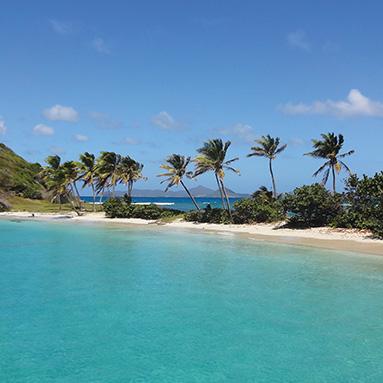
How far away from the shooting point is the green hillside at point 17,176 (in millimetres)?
66938

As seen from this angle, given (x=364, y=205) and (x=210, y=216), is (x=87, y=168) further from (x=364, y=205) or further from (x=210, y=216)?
(x=364, y=205)

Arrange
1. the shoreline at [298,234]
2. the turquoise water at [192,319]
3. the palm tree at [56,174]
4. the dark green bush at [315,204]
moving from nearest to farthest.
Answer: the turquoise water at [192,319], the shoreline at [298,234], the dark green bush at [315,204], the palm tree at [56,174]

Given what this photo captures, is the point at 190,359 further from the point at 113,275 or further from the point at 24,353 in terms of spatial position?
the point at 113,275

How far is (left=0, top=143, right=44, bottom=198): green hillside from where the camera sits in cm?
6694

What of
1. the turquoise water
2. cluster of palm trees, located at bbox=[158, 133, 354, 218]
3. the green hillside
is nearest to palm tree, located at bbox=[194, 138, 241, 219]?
cluster of palm trees, located at bbox=[158, 133, 354, 218]

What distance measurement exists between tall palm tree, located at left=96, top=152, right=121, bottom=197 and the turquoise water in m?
32.3

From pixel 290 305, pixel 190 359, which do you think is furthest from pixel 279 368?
pixel 290 305

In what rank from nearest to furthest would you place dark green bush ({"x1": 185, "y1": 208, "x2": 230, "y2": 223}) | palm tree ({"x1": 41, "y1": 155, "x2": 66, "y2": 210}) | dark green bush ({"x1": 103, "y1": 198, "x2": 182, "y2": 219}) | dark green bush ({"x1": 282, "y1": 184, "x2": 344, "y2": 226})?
dark green bush ({"x1": 282, "y1": 184, "x2": 344, "y2": 226}) < dark green bush ({"x1": 185, "y1": 208, "x2": 230, "y2": 223}) < dark green bush ({"x1": 103, "y1": 198, "x2": 182, "y2": 219}) < palm tree ({"x1": 41, "y1": 155, "x2": 66, "y2": 210})

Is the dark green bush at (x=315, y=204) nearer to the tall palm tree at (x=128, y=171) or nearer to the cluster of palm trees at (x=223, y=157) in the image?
the cluster of palm trees at (x=223, y=157)

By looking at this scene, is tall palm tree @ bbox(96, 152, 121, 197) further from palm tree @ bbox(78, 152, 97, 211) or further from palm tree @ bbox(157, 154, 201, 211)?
palm tree @ bbox(157, 154, 201, 211)

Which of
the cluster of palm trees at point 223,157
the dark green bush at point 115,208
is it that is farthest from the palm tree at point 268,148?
the dark green bush at point 115,208

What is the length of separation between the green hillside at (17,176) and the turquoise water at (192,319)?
5427 centimetres

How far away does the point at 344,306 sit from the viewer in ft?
36.3

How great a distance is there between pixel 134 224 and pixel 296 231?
61.8ft
